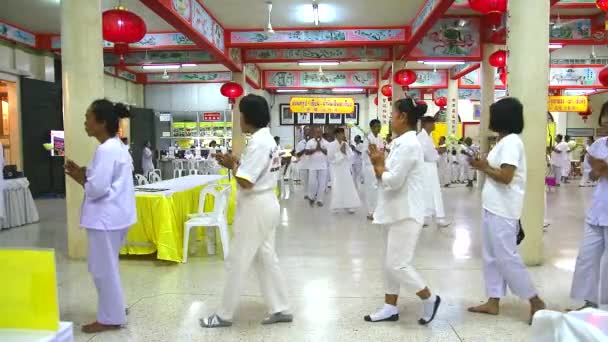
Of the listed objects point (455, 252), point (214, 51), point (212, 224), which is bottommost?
point (455, 252)

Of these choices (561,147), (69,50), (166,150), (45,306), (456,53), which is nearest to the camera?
(45,306)

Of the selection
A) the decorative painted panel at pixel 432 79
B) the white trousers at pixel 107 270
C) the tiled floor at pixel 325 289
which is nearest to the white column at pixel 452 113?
the decorative painted panel at pixel 432 79

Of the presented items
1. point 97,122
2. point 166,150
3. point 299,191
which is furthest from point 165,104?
point 97,122

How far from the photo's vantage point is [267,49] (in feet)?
38.3

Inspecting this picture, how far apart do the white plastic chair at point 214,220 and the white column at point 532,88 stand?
276 centimetres

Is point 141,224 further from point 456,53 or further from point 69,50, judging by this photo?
point 456,53

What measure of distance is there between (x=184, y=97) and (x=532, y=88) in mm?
14963

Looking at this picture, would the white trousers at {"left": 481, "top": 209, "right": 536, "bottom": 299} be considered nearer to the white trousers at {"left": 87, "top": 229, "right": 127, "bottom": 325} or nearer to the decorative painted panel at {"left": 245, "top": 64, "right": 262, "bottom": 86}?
the white trousers at {"left": 87, "top": 229, "right": 127, "bottom": 325}

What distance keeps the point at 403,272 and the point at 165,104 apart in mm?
15990

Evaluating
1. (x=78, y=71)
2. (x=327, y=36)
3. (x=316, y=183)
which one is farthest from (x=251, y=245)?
(x=327, y=36)

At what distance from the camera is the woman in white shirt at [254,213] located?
9.11ft

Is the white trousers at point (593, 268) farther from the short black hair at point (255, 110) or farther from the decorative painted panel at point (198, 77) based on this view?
the decorative painted panel at point (198, 77)

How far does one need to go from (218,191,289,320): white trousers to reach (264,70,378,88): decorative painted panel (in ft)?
45.5

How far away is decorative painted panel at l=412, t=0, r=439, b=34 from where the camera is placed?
25.0 ft
